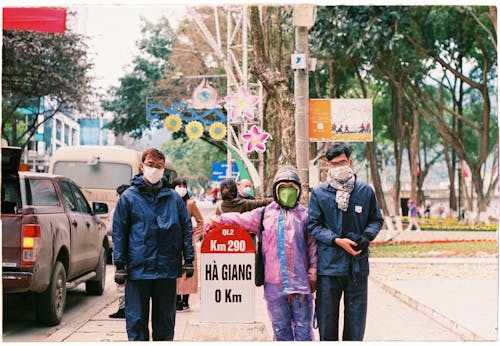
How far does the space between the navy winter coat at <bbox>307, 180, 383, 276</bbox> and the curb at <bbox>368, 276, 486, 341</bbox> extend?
2807 mm

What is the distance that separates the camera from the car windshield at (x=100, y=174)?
20.4 metres

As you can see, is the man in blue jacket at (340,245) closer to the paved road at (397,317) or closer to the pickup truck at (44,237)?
the paved road at (397,317)

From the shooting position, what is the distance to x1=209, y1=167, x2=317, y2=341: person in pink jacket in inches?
273

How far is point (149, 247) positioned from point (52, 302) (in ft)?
11.5

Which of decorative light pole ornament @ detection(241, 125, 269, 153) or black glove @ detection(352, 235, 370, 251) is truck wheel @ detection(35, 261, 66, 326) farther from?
decorative light pole ornament @ detection(241, 125, 269, 153)

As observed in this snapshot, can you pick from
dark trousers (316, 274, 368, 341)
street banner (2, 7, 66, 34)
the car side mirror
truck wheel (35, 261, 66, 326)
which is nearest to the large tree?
the car side mirror

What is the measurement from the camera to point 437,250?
75.5 feet

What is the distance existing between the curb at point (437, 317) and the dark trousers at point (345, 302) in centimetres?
264

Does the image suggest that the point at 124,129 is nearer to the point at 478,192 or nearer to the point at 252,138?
the point at 478,192

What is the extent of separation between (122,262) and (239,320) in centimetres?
151

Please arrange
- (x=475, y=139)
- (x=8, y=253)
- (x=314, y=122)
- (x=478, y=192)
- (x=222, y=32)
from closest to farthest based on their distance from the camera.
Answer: (x=8, y=253) → (x=314, y=122) → (x=478, y=192) → (x=222, y=32) → (x=475, y=139)

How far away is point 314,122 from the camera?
1277cm

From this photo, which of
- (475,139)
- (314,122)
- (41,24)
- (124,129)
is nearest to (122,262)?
(41,24)

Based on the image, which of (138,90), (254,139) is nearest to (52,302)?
(254,139)
